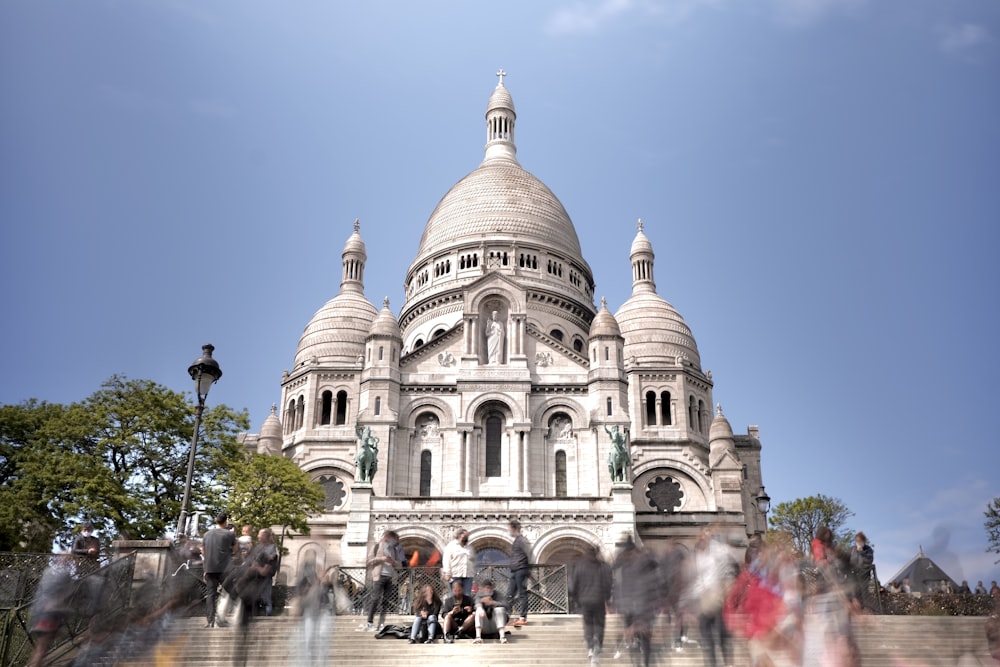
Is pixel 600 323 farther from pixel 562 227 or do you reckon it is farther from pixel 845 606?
pixel 845 606

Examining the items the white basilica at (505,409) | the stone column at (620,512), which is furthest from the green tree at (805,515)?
the stone column at (620,512)

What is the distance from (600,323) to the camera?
1827 inches

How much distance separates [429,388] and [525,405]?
4578mm

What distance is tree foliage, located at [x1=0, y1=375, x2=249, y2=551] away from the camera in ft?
99.4

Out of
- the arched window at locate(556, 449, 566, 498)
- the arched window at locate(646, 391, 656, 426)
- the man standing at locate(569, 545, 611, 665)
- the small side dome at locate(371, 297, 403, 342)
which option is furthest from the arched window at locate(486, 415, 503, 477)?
the man standing at locate(569, 545, 611, 665)

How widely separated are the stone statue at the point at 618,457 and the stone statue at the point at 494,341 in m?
10.7

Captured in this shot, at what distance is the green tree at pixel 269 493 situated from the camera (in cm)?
3503

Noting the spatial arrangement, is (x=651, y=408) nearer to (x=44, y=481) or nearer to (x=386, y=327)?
(x=386, y=327)

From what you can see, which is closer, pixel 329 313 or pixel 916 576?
pixel 916 576

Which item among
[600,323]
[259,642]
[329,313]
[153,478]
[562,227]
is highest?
[562,227]

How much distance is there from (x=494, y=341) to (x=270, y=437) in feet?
47.2

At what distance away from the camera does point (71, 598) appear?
15.0 m

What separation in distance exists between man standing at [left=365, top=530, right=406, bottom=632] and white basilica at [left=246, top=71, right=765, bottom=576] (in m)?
14.8

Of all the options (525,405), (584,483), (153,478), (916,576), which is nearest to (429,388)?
(525,405)
